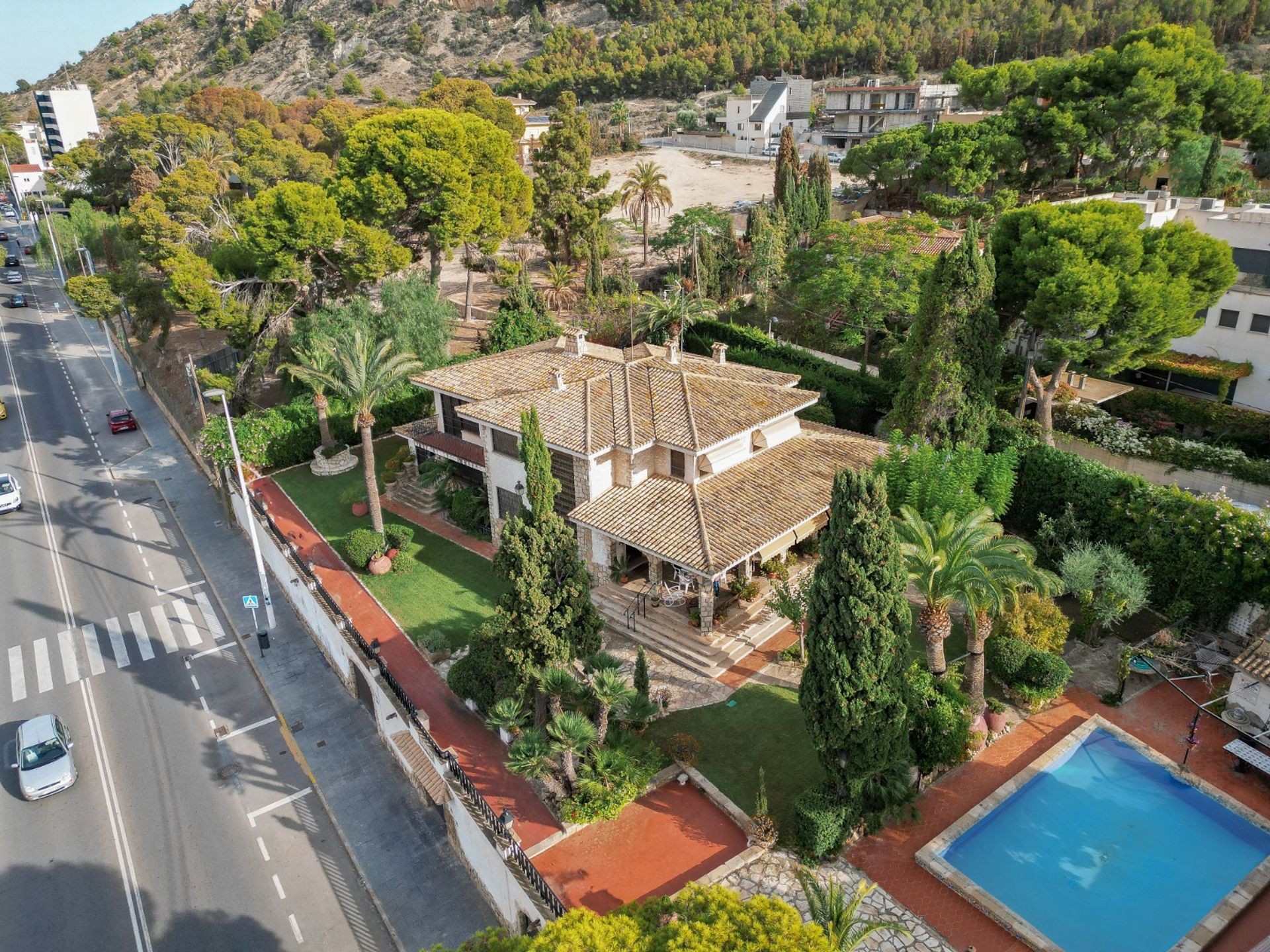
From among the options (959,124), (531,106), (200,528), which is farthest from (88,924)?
(531,106)

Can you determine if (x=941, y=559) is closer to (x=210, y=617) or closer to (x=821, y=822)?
(x=821, y=822)

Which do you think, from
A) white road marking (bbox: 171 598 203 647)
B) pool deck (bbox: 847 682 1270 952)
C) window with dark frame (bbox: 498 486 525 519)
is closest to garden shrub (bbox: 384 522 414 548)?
window with dark frame (bbox: 498 486 525 519)

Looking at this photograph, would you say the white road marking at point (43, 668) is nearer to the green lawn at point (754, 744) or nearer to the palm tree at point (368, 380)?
the palm tree at point (368, 380)

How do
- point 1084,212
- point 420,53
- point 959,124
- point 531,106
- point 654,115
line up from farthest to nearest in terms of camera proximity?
point 420,53 < point 654,115 < point 531,106 < point 959,124 < point 1084,212

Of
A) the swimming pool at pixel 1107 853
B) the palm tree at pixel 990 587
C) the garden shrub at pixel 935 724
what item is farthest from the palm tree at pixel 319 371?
the swimming pool at pixel 1107 853

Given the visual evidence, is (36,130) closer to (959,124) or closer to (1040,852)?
(959,124)

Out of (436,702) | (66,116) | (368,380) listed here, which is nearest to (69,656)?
(368,380)

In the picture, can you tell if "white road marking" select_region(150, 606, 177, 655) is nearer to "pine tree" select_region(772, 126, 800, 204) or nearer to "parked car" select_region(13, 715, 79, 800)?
"parked car" select_region(13, 715, 79, 800)
